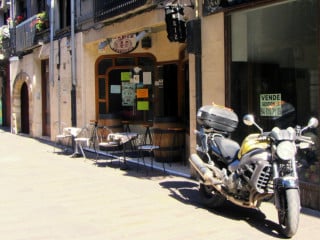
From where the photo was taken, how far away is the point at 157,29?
40.4ft

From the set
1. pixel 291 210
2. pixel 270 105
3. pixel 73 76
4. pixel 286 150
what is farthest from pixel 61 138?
pixel 291 210

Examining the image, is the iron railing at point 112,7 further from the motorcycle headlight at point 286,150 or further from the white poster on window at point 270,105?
the motorcycle headlight at point 286,150

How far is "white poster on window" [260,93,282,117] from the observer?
7.46 m

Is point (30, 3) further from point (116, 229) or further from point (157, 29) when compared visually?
point (116, 229)

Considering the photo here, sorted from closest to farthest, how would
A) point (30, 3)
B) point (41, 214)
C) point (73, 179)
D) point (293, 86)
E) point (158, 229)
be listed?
1. point (158, 229)
2. point (41, 214)
3. point (293, 86)
4. point (73, 179)
5. point (30, 3)

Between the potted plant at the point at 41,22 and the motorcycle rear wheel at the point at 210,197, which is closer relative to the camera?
the motorcycle rear wheel at the point at 210,197

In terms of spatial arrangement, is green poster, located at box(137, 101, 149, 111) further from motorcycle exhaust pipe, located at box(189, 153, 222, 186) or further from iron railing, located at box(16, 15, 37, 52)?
motorcycle exhaust pipe, located at box(189, 153, 222, 186)

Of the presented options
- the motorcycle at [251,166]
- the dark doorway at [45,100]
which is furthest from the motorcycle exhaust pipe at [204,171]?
the dark doorway at [45,100]

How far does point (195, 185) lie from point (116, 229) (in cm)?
286

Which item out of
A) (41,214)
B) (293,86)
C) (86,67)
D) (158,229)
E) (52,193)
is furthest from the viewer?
(86,67)

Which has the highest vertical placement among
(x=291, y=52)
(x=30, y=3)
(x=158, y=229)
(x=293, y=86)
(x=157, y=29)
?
(x=30, y=3)

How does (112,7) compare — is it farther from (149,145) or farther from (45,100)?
(45,100)

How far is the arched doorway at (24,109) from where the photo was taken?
2148 cm

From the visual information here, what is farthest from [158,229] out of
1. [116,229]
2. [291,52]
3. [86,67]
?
[86,67]
